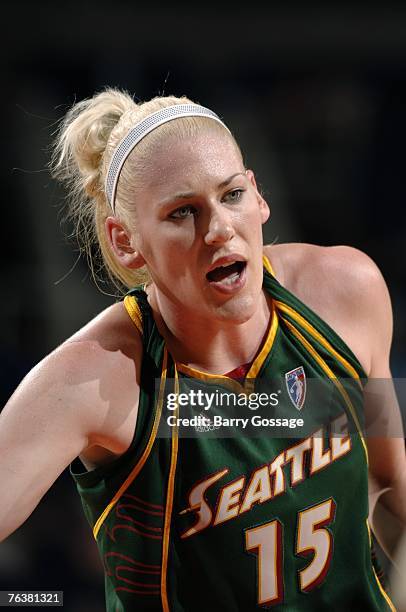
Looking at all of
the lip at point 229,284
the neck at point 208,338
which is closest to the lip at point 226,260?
the lip at point 229,284

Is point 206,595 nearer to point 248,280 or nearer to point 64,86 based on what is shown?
point 248,280

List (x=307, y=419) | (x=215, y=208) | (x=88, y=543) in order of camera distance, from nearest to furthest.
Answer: (x=215, y=208)
(x=307, y=419)
(x=88, y=543)

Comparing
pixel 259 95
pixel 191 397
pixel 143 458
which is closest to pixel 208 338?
pixel 191 397

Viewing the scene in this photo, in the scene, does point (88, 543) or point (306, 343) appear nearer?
point (306, 343)

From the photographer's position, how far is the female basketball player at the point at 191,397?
111 centimetres

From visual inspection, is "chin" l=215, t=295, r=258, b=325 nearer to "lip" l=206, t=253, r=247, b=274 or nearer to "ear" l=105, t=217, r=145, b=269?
"lip" l=206, t=253, r=247, b=274

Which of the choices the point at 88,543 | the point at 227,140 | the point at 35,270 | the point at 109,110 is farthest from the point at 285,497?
the point at 35,270

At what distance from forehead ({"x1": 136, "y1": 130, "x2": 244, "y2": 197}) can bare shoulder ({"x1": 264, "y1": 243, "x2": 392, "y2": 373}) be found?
0.24 m

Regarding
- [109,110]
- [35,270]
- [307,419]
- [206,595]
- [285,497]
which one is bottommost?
[206,595]

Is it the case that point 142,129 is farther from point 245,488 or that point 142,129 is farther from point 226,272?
point 245,488

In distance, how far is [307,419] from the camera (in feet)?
4.05

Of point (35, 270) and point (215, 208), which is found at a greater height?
point (35, 270)

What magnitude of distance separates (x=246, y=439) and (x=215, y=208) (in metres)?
0.32

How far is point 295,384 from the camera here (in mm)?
1236
